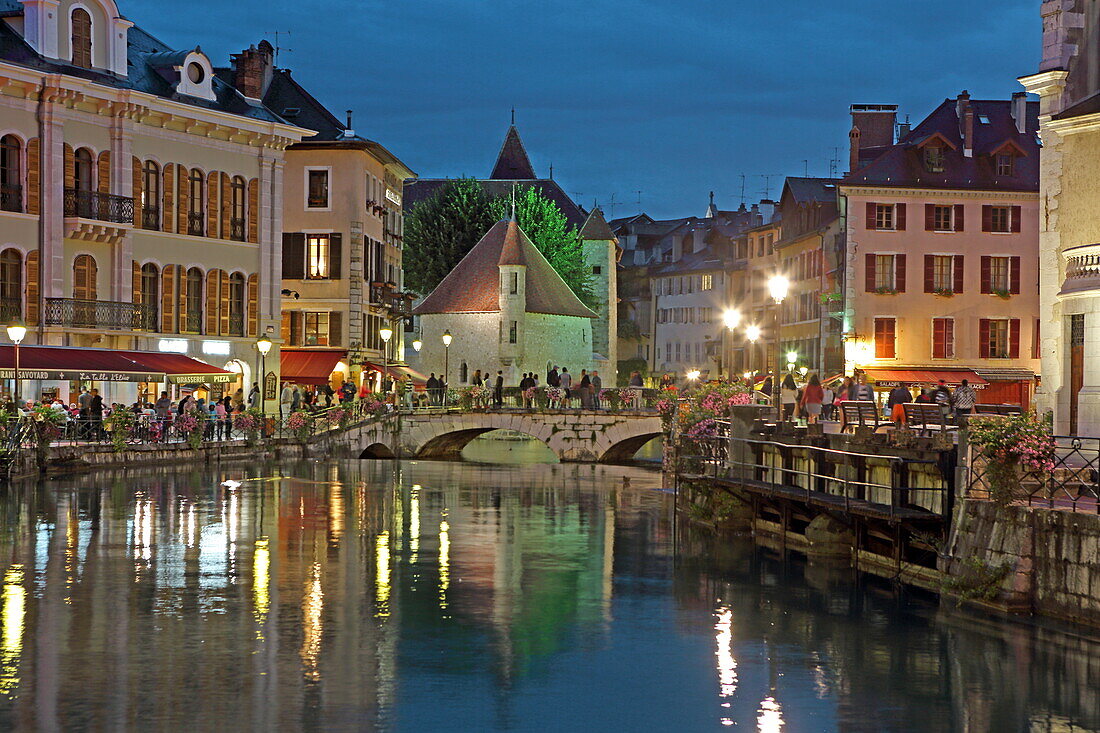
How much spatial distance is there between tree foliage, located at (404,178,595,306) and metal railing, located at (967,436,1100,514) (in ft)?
213

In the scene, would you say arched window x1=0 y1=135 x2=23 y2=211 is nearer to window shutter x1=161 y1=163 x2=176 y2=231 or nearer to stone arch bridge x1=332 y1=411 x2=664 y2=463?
window shutter x1=161 y1=163 x2=176 y2=231

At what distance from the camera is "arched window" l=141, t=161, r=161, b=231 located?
50.6 meters

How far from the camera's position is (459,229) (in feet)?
284

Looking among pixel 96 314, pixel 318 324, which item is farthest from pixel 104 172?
pixel 318 324

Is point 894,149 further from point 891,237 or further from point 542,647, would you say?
point 542,647

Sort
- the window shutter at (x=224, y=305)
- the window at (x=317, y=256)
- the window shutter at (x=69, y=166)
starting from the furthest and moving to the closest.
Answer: the window at (x=317, y=256) < the window shutter at (x=224, y=305) < the window shutter at (x=69, y=166)

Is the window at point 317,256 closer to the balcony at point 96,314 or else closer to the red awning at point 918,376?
the balcony at point 96,314

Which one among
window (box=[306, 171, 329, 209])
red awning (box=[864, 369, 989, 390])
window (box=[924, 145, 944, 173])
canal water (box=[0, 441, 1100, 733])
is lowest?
canal water (box=[0, 441, 1100, 733])

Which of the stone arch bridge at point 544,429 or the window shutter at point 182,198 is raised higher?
the window shutter at point 182,198

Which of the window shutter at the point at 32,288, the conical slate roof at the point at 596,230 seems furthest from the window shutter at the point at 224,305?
the conical slate roof at the point at 596,230

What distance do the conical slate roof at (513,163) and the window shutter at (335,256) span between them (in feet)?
197

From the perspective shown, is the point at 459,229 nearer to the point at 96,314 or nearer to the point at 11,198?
the point at 96,314

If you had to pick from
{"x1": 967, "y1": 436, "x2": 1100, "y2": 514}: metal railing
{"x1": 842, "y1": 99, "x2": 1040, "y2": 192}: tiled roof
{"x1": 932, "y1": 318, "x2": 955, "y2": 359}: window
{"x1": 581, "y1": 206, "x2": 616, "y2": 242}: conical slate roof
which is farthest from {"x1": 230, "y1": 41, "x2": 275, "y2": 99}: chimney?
{"x1": 581, "y1": 206, "x2": 616, "y2": 242}: conical slate roof

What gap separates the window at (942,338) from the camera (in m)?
60.5
